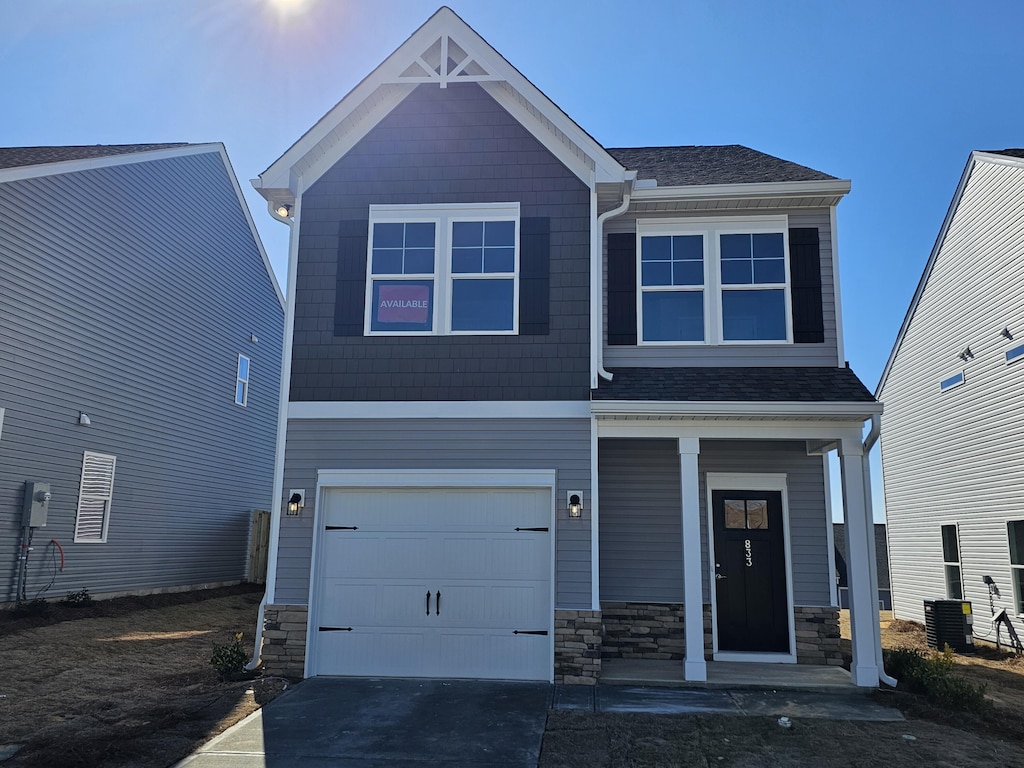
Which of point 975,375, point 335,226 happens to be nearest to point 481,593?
point 335,226

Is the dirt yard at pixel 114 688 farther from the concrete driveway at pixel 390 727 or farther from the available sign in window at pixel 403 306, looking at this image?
the available sign in window at pixel 403 306

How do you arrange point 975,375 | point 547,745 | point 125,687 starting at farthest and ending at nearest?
1. point 975,375
2. point 125,687
3. point 547,745

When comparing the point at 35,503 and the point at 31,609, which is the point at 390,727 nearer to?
the point at 31,609

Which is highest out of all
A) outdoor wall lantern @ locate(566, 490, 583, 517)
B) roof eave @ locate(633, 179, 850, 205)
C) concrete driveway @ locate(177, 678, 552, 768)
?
roof eave @ locate(633, 179, 850, 205)

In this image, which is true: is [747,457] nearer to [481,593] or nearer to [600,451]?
[600,451]

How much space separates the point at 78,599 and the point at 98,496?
6.05ft

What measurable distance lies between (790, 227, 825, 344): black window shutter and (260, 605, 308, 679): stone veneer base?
6.72m

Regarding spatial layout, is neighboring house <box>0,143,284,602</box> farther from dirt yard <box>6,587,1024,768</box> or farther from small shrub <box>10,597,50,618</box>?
dirt yard <box>6,587,1024,768</box>

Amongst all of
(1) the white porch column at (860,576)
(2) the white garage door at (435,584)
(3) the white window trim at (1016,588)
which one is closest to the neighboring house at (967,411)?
(3) the white window trim at (1016,588)

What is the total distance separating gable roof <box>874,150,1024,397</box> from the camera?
13258 mm

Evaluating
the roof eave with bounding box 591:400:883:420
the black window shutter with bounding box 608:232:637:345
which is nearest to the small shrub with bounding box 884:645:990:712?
the roof eave with bounding box 591:400:883:420

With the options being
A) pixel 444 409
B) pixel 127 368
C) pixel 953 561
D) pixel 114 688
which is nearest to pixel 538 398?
pixel 444 409

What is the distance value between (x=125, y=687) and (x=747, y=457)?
7.61m

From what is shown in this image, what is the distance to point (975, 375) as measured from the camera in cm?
1420
